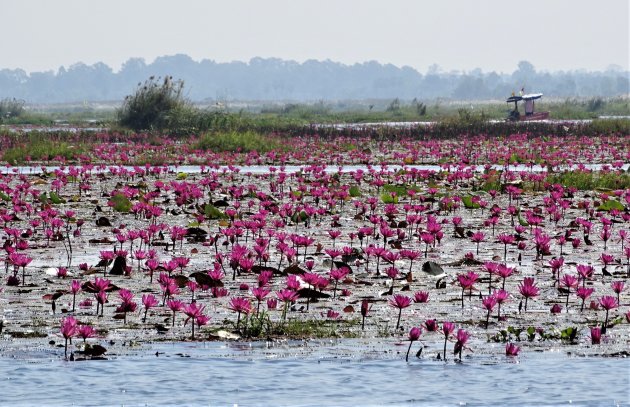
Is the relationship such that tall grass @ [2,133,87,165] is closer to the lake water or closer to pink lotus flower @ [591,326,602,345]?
the lake water

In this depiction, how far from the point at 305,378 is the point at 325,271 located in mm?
4112

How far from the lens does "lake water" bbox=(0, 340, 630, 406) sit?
7516 millimetres

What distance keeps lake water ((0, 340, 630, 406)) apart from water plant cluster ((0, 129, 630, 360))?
0.26m

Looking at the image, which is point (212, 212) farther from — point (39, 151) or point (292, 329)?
point (39, 151)

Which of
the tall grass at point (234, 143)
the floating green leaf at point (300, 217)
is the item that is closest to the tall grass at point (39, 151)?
the tall grass at point (234, 143)

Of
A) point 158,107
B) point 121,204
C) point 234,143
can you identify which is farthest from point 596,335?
point 158,107

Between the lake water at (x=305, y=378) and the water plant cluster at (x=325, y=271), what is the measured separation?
26cm

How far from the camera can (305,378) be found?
315 inches

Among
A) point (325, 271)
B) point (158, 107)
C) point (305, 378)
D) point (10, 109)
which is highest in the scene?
point (158, 107)

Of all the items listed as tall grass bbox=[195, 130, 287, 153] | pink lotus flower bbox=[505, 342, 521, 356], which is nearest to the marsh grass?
pink lotus flower bbox=[505, 342, 521, 356]

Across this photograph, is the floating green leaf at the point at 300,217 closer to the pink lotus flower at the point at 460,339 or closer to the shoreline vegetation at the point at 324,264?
the shoreline vegetation at the point at 324,264

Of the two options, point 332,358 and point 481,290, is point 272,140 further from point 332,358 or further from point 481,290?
point 332,358

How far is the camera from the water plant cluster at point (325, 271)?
9.25 m

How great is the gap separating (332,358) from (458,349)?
0.92 metres
